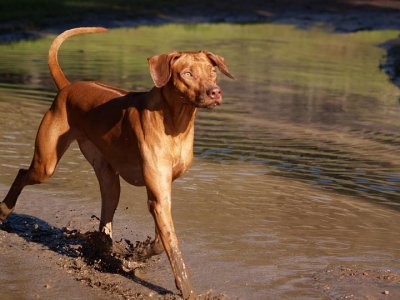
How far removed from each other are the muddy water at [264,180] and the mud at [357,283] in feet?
0.33

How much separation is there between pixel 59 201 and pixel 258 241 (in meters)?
1.93

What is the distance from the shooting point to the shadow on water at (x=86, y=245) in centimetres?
716

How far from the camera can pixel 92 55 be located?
71.2 ft

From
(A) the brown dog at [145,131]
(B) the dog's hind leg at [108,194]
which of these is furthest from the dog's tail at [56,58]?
Answer: (B) the dog's hind leg at [108,194]

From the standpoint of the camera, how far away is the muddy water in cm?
757

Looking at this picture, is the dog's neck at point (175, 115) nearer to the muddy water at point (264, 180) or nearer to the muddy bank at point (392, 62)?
the muddy water at point (264, 180)

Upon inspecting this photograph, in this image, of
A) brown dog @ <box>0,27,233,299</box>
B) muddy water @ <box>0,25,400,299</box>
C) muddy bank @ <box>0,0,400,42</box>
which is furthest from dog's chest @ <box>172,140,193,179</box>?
muddy bank @ <box>0,0,400,42</box>

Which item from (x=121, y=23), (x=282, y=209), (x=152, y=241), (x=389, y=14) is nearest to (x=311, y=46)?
(x=121, y=23)

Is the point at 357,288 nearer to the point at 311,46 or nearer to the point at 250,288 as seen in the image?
the point at 250,288

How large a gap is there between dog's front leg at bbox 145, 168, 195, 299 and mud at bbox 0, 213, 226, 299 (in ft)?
0.55

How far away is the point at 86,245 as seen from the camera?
7.62 m

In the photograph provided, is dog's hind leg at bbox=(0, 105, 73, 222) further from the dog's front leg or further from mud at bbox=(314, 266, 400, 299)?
mud at bbox=(314, 266, 400, 299)

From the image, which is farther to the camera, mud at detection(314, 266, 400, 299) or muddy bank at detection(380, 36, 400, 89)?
muddy bank at detection(380, 36, 400, 89)

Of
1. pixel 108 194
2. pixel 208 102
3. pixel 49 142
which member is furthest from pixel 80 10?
pixel 208 102
